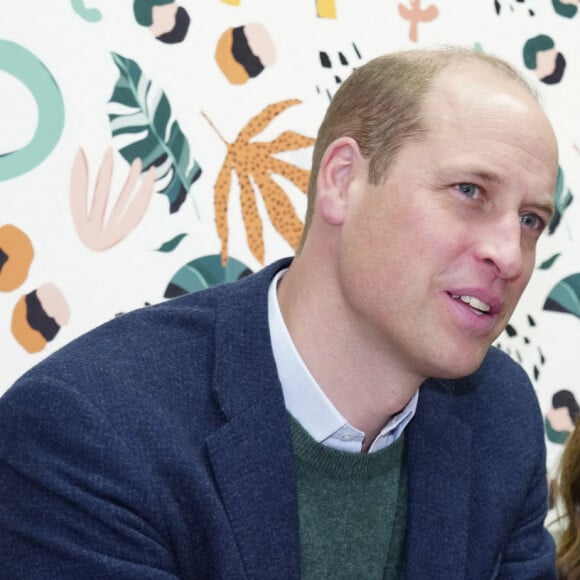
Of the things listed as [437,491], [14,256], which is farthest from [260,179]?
[437,491]

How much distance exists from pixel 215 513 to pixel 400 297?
0.36 m

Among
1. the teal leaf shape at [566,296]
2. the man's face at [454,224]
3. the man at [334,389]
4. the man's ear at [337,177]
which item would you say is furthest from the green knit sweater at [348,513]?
the teal leaf shape at [566,296]

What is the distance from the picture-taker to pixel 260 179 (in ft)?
5.77

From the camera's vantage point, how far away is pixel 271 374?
48.7 inches

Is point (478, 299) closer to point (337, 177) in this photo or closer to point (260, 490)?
point (337, 177)

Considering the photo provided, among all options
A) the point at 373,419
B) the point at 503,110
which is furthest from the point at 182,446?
the point at 503,110

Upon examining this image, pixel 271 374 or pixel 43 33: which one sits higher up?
pixel 43 33

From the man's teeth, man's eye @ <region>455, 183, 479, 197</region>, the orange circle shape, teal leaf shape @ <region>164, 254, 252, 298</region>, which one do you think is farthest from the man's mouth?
the orange circle shape

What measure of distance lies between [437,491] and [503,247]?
0.38 meters

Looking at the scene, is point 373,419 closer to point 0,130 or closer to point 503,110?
point 503,110

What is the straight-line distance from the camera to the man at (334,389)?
109 cm

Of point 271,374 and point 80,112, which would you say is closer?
point 271,374

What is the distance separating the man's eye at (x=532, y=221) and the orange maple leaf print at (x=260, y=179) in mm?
613

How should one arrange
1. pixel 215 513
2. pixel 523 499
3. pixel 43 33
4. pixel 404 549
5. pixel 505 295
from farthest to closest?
pixel 43 33 < pixel 523 499 < pixel 404 549 < pixel 505 295 < pixel 215 513
